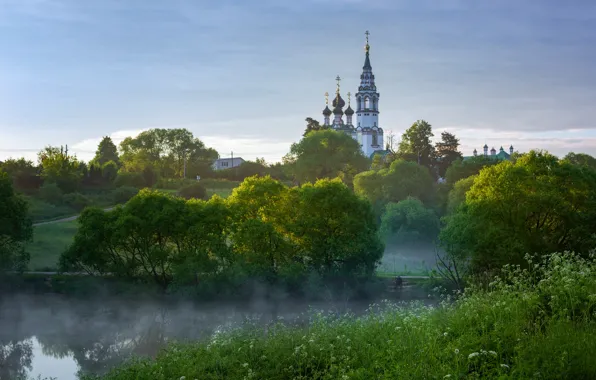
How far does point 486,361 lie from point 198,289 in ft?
78.2

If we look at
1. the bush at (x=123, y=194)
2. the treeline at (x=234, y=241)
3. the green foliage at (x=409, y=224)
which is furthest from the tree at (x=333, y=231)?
the bush at (x=123, y=194)

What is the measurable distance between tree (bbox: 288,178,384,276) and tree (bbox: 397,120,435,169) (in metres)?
50.6

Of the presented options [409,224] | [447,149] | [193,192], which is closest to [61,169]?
[193,192]

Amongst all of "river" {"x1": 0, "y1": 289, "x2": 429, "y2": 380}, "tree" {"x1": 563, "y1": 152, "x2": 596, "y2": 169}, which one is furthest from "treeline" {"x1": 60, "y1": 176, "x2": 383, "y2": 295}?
"tree" {"x1": 563, "y1": 152, "x2": 596, "y2": 169}

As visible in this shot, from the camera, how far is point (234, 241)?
39.1m

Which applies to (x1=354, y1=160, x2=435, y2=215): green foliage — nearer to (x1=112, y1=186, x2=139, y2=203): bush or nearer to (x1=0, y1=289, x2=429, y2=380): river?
(x1=112, y1=186, x2=139, y2=203): bush

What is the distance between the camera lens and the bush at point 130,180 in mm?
74294

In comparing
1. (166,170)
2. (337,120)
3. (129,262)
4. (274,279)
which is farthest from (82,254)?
(337,120)

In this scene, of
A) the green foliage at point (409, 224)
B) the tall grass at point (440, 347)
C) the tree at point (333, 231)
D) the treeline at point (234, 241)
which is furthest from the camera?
the green foliage at point (409, 224)

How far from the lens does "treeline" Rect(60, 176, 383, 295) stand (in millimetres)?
37250

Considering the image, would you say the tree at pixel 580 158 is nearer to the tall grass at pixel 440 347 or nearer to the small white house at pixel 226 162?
the small white house at pixel 226 162

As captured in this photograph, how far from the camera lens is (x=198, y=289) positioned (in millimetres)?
36250

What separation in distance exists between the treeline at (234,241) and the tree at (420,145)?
50961 mm

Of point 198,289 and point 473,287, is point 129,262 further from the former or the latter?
point 473,287
